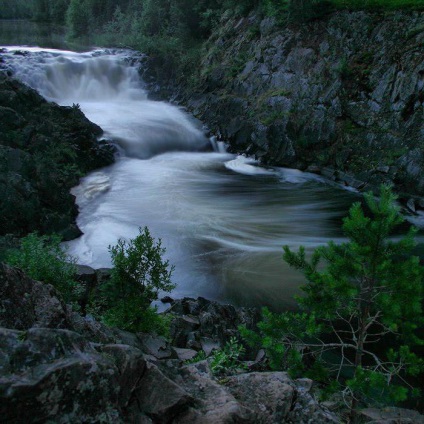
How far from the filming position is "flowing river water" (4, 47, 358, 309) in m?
10.8

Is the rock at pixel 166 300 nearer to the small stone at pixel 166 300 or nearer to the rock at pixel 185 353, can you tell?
the small stone at pixel 166 300

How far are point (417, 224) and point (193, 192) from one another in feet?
26.3

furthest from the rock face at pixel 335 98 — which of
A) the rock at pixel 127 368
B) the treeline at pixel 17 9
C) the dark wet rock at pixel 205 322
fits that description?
the treeline at pixel 17 9

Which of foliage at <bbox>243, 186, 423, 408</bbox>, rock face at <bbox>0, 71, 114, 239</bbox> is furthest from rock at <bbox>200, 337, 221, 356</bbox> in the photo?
rock face at <bbox>0, 71, 114, 239</bbox>

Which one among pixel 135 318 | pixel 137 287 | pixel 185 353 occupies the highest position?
pixel 137 287

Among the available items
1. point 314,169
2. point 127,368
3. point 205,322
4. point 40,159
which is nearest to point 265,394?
point 127,368

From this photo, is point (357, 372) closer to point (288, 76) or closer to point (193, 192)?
point (193, 192)

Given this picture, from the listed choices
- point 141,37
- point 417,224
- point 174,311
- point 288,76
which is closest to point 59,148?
point 174,311

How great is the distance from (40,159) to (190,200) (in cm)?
542

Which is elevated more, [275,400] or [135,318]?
[275,400]

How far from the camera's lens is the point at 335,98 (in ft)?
61.1

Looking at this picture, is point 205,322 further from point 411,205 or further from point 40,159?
point 411,205

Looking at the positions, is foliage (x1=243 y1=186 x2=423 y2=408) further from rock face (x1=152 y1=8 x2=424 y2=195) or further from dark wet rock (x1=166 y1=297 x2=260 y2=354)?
rock face (x1=152 y1=8 x2=424 y2=195)

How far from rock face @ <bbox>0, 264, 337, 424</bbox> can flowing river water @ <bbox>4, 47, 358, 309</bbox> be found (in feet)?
17.6
